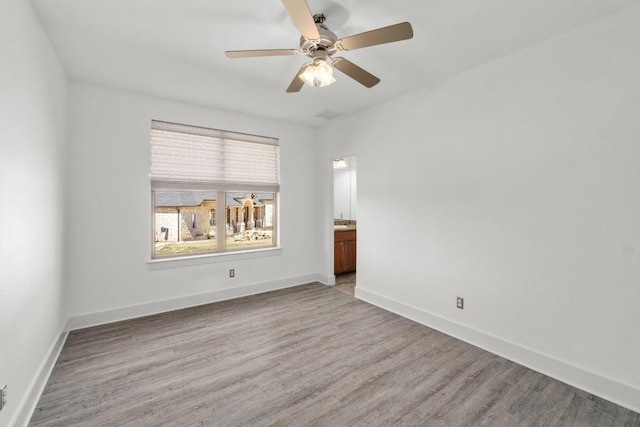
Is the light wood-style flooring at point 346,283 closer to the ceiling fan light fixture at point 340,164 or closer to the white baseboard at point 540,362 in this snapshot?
the white baseboard at point 540,362

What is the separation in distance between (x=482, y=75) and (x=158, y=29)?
2.89 meters

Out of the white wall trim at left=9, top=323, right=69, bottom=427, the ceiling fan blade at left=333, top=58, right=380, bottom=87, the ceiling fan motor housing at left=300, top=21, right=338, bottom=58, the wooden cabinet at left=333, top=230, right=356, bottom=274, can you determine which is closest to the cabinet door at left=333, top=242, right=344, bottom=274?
the wooden cabinet at left=333, top=230, right=356, bottom=274

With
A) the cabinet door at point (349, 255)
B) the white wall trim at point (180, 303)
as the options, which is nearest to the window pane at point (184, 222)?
the white wall trim at point (180, 303)

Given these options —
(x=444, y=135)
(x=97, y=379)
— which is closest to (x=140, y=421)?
(x=97, y=379)

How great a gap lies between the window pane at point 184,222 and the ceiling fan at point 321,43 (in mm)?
2453

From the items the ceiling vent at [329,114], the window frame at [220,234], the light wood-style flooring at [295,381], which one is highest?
the ceiling vent at [329,114]

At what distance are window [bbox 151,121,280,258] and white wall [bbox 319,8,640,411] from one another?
2142 millimetres

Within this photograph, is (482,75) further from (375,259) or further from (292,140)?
(292,140)

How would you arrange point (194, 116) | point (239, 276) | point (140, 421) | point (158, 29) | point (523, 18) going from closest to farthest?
point (140, 421)
point (523, 18)
point (158, 29)
point (194, 116)
point (239, 276)

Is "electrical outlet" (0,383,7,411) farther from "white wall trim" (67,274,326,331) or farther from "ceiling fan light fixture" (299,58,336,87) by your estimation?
"ceiling fan light fixture" (299,58,336,87)

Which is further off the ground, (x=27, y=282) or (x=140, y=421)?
(x=27, y=282)

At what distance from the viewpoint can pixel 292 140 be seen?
4.67 metres

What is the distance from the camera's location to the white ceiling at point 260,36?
1920 millimetres

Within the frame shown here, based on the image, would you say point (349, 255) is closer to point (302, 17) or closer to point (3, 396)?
point (302, 17)
